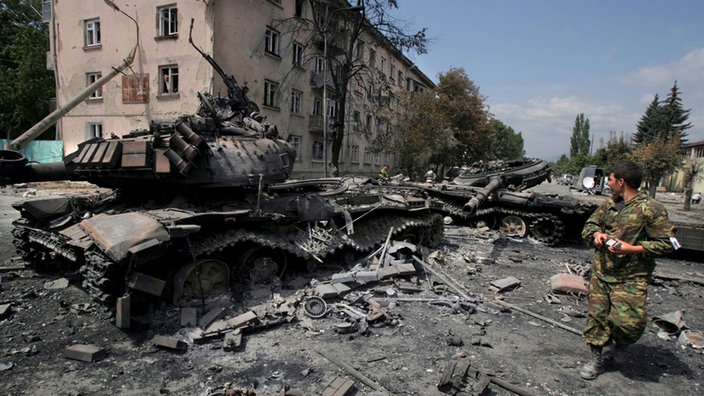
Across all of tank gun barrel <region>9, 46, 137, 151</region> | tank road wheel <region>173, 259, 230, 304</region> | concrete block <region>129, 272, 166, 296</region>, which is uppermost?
tank gun barrel <region>9, 46, 137, 151</region>

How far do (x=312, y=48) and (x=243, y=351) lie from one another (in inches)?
927


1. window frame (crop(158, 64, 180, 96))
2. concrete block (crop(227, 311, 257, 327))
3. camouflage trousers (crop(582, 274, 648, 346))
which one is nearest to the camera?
camouflage trousers (crop(582, 274, 648, 346))

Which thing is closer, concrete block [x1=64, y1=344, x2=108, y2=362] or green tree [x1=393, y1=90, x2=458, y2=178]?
concrete block [x1=64, y1=344, x2=108, y2=362]

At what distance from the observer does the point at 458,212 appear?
1275 cm

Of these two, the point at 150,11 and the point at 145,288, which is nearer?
the point at 145,288

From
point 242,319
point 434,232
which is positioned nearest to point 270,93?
point 434,232

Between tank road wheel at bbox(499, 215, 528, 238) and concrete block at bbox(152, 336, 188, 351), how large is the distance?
9830mm

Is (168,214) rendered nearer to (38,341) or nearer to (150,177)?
(150,177)

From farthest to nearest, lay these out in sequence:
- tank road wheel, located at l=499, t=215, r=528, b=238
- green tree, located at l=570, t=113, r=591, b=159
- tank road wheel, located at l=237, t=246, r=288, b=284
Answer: green tree, located at l=570, t=113, r=591, b=159 < tank road wheel, located at l=499, t=215, r=528, b=238 < tank road wheel, located at l=237, t=246, r=288, b=284

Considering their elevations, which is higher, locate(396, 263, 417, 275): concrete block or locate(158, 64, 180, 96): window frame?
locate(158, 64, 180, 96): window frame

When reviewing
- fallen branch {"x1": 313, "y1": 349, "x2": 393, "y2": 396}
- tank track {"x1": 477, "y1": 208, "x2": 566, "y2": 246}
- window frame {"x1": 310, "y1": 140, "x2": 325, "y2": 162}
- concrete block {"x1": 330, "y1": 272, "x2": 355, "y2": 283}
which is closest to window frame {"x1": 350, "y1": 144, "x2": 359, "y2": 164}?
window frame {"x1": 310, "y1": 140, "x2": 325, "y2": 162}

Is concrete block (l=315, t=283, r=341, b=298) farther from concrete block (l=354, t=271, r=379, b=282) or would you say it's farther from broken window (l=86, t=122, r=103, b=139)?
broken window (l=86, t=122, r=103, b=139)

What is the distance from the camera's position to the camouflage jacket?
3758mm

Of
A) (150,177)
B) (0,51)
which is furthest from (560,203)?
→ (0,51)
